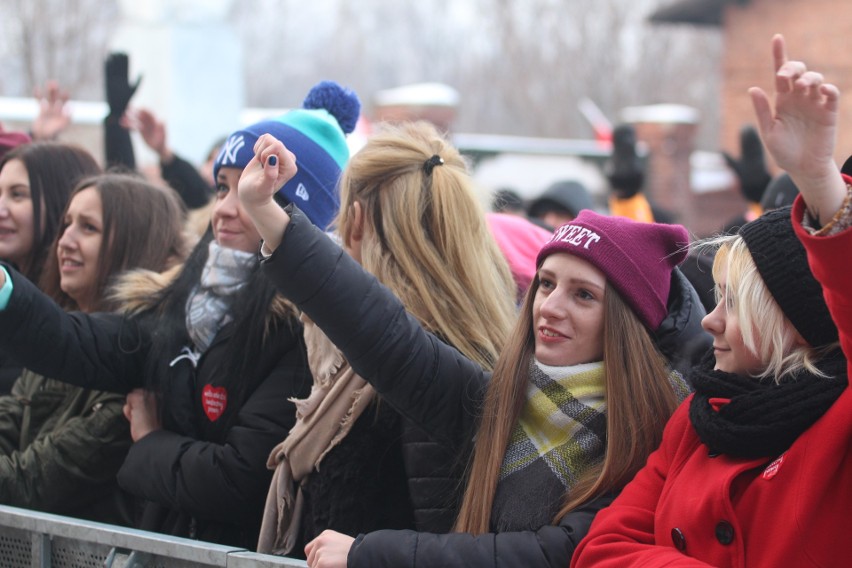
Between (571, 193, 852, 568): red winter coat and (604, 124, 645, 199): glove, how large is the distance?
18.3ft

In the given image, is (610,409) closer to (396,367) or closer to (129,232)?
(396,367)

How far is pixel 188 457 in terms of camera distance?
3.12 meters

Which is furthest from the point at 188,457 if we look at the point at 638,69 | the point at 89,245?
the point at 638,69

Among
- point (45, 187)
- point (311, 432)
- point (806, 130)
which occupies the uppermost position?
point (806, 130)

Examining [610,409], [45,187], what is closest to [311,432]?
[610,409]

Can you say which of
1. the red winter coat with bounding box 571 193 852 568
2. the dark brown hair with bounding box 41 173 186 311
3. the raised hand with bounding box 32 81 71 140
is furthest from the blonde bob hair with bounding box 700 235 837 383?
the raised hand with bounding box 32 81 71 140

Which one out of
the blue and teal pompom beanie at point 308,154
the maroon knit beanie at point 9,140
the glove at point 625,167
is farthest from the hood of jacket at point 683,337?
the glove at point 625,167

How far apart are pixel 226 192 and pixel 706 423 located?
5.91 ft

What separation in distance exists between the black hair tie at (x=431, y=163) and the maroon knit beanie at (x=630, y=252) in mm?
500

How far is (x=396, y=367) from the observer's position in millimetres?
2600

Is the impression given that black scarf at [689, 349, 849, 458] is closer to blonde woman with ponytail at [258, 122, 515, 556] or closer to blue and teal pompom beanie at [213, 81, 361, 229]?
blonde woman with ponytail at [258, 122, 515, 556]

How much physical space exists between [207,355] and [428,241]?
29.4 inches

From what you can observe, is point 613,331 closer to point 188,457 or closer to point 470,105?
point 188,457

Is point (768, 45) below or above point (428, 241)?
below
